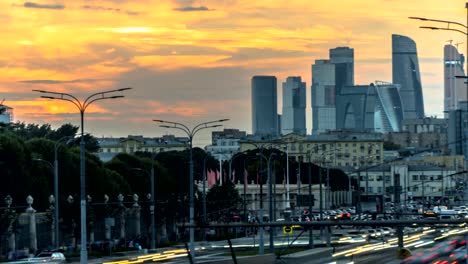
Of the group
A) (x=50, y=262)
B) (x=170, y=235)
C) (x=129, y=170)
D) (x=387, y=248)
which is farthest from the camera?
(x=129, y=170)

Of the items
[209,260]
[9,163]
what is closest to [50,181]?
[9,163]

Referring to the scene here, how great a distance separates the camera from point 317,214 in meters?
132

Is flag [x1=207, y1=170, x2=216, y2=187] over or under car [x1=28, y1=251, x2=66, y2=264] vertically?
over

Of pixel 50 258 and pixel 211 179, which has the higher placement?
pixel 211 179

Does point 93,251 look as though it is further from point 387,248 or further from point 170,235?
point 387,248

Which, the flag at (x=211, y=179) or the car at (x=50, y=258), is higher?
the flag at (x=211, y=179)

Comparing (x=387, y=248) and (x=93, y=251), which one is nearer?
(x=387, y=248)

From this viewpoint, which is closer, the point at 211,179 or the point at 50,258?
the point at 50,258

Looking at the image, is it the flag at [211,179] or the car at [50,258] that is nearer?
the car at [50,258]

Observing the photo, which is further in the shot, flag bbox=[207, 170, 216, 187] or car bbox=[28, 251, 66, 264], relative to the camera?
flag bbox=[207, 170, 216, 187]

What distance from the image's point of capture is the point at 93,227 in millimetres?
109562

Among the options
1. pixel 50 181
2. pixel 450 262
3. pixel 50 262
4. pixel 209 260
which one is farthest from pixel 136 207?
pixel 450 262

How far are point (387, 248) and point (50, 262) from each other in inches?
1530

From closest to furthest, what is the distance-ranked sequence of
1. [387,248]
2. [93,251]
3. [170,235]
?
[387,248]
[93,251]
[170,235]
